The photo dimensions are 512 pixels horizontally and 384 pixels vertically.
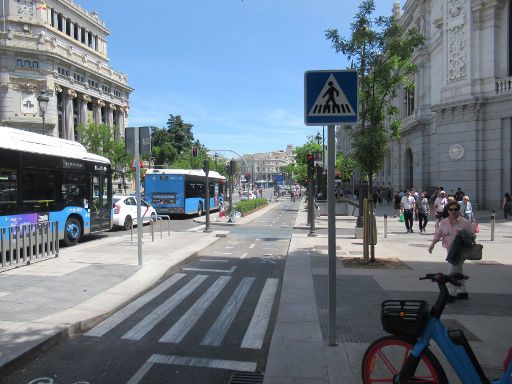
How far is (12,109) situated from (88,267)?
2236 inches

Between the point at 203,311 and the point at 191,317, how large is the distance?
1.20 feet

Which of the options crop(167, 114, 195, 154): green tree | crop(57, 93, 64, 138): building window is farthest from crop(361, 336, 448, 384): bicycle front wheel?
crop(167, 114, 195, 154): green tree

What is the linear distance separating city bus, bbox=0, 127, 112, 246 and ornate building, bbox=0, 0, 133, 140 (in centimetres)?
3910

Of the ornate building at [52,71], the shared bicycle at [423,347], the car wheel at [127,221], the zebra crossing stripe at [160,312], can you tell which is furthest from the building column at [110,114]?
the shared bicycle at [423,347]

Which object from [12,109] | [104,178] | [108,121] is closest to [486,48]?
[104,178]

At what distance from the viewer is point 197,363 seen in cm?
499

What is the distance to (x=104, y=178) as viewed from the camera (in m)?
17.0

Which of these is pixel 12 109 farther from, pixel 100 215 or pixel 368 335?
pixel 368 335

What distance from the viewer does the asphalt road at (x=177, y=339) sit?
184 inches

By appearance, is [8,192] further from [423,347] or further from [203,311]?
[423,347]

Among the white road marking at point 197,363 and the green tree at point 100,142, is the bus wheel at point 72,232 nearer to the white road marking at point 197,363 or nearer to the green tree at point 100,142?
the white road marking at point 197,363

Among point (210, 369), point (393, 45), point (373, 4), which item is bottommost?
point (210, 369)

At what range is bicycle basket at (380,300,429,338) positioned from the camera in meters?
3.54

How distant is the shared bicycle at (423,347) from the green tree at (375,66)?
863 centimetres
